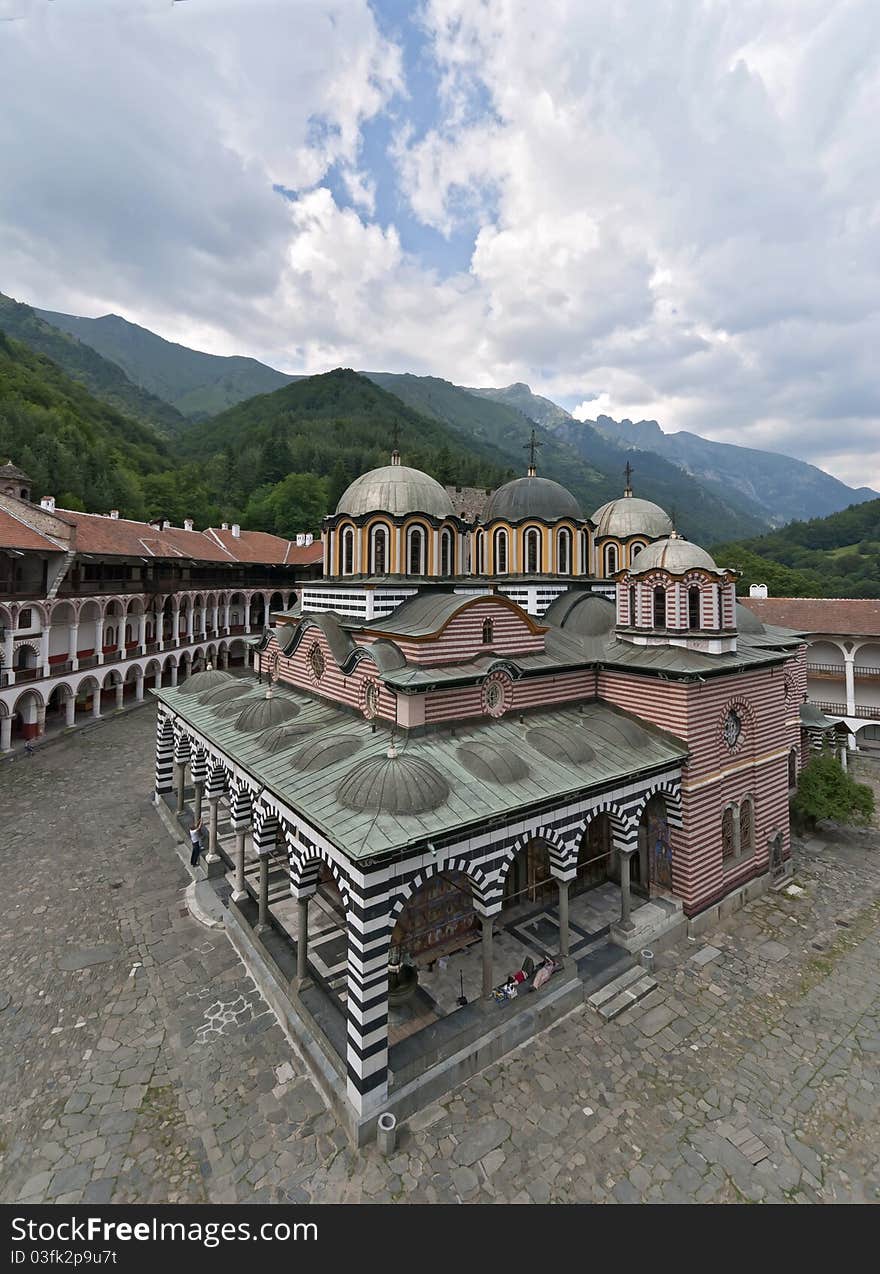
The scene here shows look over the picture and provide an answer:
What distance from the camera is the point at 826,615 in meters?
28.1

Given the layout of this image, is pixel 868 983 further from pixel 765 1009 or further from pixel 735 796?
pixel 735 796

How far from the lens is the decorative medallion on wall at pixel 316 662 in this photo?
1414cm

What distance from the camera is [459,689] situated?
11375 millimetres

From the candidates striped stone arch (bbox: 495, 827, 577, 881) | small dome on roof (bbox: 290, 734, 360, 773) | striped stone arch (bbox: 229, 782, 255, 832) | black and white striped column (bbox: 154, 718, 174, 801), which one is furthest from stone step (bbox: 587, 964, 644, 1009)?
black and white striped column (bbox: 154, 718, 174, 801)

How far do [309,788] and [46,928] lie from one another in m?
7.26

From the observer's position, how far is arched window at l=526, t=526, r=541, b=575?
17062 mm

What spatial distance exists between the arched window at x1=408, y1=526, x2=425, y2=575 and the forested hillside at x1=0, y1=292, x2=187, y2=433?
101 metres

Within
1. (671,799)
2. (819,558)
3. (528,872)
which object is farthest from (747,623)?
(819,558)

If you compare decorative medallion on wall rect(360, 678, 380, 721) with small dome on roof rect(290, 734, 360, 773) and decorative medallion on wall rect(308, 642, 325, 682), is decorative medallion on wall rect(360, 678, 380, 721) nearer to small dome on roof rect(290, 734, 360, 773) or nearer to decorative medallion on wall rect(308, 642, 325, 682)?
small dome on roof rect(290, 734, 360, 773)

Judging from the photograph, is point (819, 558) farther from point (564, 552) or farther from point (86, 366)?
point (86, 366)

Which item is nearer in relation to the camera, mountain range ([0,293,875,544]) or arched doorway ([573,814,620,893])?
arched doorway ([573,814,620,893])

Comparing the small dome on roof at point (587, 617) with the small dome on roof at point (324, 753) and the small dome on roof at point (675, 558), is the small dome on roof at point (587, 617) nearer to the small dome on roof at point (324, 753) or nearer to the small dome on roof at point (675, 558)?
the small dome on roof at point (675, 558)

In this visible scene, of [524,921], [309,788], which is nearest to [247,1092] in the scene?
[309,788]
